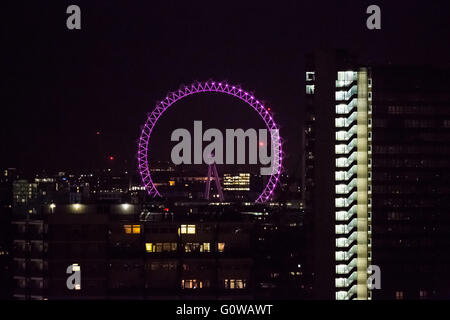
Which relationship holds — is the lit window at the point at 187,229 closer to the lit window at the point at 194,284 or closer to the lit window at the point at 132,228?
the lit window at the point at 132,228

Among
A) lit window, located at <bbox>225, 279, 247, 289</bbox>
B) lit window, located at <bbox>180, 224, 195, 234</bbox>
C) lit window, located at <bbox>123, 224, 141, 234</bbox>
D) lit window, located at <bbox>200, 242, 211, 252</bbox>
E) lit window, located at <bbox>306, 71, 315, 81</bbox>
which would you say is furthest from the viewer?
lit window, located at <bbox>306, 71, 315, 81</bbox>

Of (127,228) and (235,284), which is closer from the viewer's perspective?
(235,284)

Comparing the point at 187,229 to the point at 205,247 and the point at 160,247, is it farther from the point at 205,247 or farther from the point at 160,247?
the point at 160,247

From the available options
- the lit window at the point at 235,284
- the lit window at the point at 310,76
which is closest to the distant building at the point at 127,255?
the lit window at the point at 235,284

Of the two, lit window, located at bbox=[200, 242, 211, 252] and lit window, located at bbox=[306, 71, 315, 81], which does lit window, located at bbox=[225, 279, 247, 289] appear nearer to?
lit window, located at bbox=[200, 242, 211, 252]

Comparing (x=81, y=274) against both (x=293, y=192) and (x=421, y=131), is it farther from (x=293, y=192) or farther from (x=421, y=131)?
(x=293, y=192)

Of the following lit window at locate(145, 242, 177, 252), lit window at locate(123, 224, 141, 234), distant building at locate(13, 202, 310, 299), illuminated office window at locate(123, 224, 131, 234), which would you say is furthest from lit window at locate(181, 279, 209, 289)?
illuminated office window at locate(123, 224, 131, 234)

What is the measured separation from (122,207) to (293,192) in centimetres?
3137

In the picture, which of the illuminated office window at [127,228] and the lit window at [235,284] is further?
the illuminated office window at [127,228]

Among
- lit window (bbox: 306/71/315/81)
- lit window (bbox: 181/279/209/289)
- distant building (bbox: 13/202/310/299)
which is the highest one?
lit window (bbox: 306/71/315/81)

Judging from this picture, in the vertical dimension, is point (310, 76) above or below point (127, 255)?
above

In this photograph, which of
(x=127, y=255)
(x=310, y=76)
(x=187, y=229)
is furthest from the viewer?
(x=310, y=76)

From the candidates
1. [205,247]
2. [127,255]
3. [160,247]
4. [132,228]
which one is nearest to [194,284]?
[205,247]
